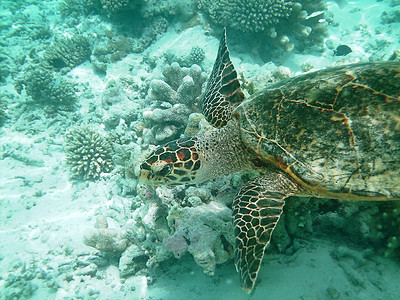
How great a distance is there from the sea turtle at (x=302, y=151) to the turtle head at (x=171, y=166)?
0.01 metres

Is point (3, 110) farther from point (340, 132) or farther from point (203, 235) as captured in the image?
point (340, 132)

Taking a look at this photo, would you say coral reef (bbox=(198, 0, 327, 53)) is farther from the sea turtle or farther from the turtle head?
the turtle head

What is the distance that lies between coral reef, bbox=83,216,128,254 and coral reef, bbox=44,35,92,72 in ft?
20.8

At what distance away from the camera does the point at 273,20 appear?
234 inches

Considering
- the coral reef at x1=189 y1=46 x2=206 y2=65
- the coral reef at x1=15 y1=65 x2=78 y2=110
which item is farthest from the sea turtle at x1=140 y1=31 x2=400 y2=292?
the coral reef at x1=15 y1=65 x2=78 y2=110

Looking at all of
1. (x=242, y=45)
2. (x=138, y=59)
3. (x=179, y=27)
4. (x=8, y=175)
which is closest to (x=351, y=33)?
(x=242, y=45)

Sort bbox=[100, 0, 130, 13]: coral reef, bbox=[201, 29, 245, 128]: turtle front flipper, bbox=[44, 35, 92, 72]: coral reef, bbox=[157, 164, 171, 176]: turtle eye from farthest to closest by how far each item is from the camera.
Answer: bbox=[44, 35, 92, 72]: coral reef, bbox=[100, 0, 130, 13]: coral reef, bbox=[201, 29, 245, 128]: turtle front flipper, bbox=[157, 164, 171, 176]: turtle eye

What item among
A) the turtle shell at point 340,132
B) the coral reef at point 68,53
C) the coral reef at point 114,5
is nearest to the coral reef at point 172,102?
the turtle shell at point 340,132

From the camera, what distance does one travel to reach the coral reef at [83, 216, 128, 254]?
10.6ft

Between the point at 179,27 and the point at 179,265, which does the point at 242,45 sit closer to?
the point at 179,27

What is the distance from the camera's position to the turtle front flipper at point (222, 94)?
9.86 feet

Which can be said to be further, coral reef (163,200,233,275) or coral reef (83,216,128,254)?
coral reef (83,216,128,254)

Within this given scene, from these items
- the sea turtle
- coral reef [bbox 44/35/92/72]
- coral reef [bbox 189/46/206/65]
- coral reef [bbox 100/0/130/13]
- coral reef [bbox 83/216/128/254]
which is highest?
coral reef [bbox 100/0/130/13]

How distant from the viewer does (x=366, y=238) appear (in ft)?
7.06
